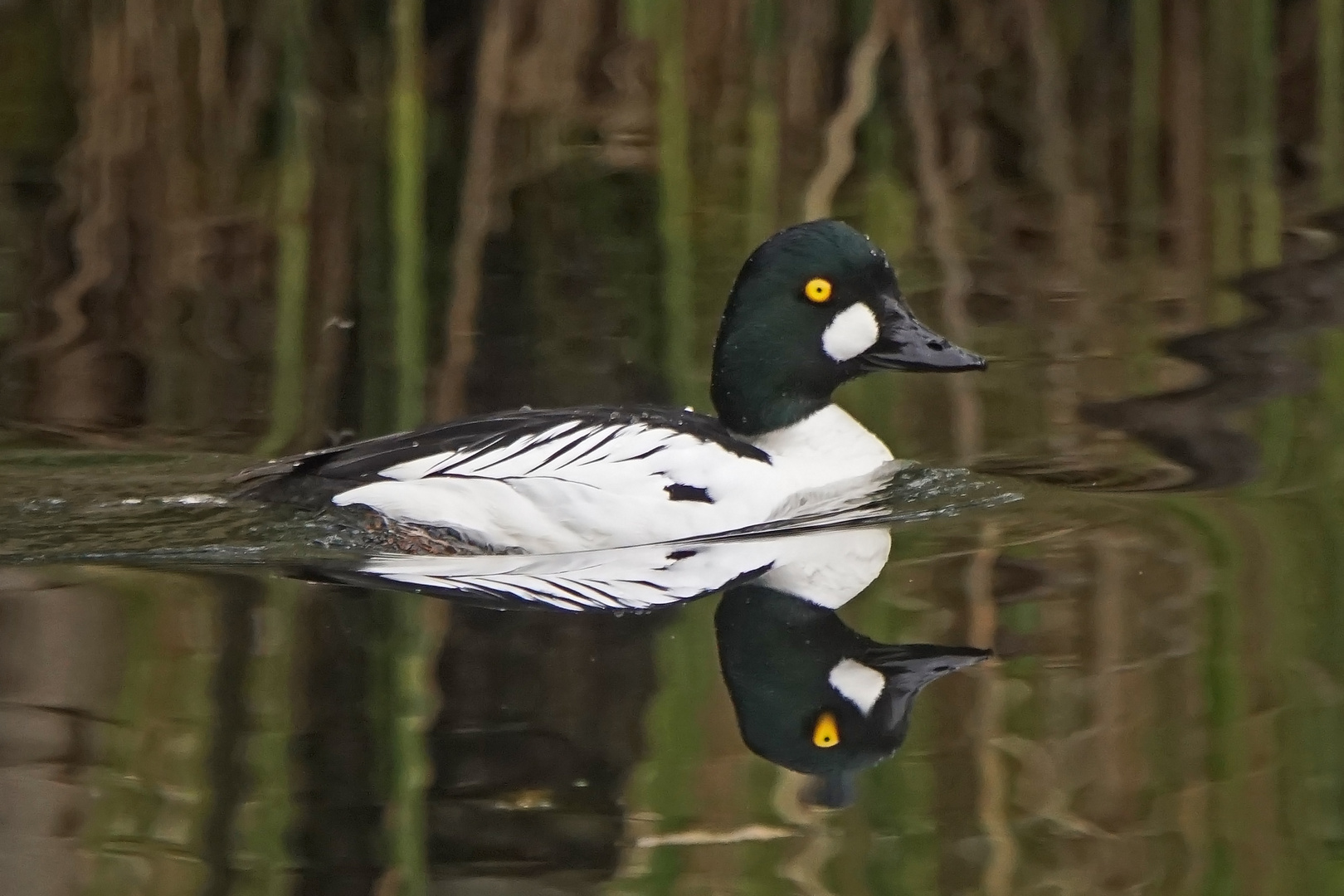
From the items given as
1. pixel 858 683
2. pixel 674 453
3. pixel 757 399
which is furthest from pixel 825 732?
pixel 757 399

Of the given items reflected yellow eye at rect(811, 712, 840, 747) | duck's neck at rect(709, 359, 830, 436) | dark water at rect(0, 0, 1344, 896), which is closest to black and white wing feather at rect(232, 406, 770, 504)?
dark water at rect(0, 0, 1344, 896)

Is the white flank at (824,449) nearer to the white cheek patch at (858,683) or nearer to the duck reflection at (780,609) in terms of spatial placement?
the duck reflection at (780,609)

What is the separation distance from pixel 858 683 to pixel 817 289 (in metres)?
1.93

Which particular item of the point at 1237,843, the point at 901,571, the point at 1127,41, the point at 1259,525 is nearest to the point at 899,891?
the point at 1237,843

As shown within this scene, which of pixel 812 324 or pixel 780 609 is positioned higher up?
pixel 812 324

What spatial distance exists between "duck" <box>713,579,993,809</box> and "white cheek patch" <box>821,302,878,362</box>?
4.04 ft

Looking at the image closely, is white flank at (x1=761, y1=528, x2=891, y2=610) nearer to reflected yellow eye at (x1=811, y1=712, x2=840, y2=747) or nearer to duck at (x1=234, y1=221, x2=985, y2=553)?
duck at (x1=234, y1=221, x2=985, y2=553)

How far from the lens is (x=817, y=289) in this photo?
639 centimetres

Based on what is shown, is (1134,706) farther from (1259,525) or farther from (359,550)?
(359,550)

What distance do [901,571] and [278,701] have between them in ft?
6.23

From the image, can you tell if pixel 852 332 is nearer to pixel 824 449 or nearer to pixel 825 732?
pixel 824 449

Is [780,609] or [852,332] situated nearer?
[780,609]

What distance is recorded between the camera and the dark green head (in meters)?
6.38

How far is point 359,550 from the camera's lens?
6000 millimetres
